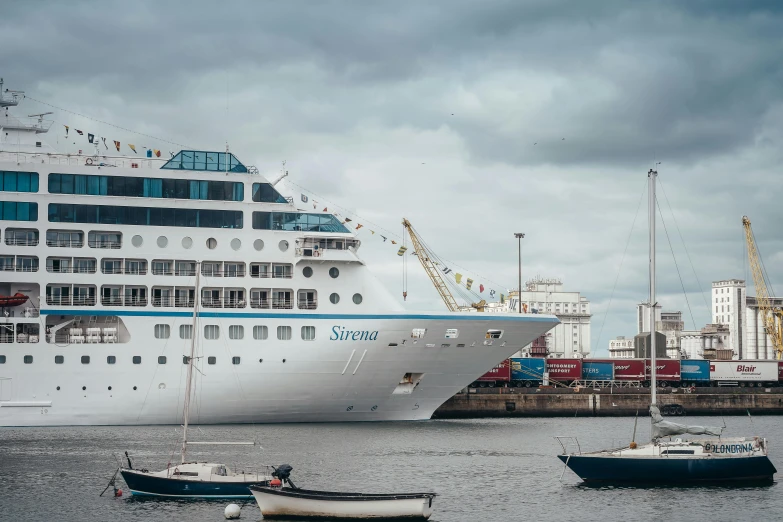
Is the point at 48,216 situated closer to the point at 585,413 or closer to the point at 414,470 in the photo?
the point at 414,470

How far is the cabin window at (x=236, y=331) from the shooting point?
5025cm

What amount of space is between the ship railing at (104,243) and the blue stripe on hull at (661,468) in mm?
25244

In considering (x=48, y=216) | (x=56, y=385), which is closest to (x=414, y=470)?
(x=56, y=385)

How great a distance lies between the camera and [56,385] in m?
49.2

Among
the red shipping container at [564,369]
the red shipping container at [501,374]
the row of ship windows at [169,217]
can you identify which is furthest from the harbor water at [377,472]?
the red shipping container at [564,369]

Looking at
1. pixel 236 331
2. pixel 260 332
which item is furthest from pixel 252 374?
pixel 236 331

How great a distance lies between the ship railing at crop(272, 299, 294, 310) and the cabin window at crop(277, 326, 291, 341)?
46.2 inches

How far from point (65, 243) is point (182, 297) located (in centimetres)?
634

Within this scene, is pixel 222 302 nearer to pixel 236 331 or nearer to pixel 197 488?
pixel 236 331

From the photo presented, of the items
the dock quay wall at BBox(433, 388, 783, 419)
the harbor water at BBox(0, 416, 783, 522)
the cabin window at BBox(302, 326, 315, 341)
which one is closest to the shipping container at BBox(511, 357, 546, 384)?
the dock quay wall at BBox(433, 388, 783, 419)

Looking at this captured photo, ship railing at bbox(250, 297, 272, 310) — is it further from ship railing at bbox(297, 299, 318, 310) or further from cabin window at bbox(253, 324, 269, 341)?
ship railing at bbox(297, 299, 318, 310)

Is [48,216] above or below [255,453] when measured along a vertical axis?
above

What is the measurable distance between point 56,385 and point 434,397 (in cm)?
1852

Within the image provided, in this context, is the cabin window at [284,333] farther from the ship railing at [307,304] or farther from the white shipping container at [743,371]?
the white shipping container at [743,371]
